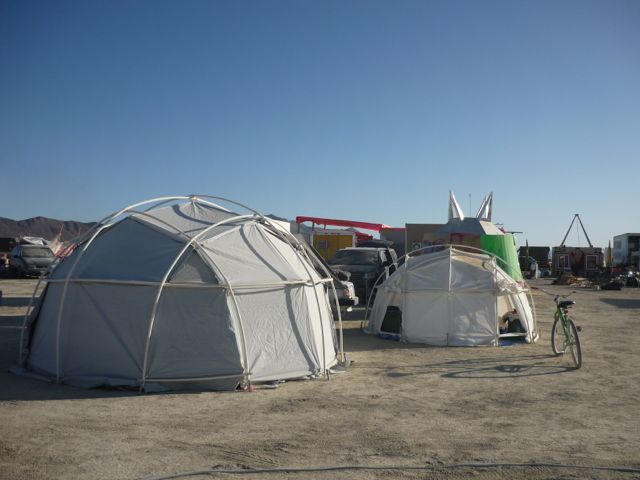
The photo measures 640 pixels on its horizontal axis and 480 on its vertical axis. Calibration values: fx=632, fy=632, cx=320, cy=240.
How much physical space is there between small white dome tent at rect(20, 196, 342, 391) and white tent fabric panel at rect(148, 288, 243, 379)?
1 cm

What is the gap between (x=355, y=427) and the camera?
7.17m

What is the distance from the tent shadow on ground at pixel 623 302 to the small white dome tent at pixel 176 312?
18.4m

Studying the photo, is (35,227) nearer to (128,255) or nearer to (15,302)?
(15,302)

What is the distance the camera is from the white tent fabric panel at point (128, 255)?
9.38 metres

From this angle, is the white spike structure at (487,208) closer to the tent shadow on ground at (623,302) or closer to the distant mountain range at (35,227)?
the tent shadow on ground at (623,302)

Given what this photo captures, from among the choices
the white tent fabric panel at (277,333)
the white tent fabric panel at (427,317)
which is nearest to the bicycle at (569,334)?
the white tent fabric panel at (427,317)

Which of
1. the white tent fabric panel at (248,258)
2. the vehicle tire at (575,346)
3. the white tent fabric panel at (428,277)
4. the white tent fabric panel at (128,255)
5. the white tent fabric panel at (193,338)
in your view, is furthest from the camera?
the white tent fabric panel at (428,277)

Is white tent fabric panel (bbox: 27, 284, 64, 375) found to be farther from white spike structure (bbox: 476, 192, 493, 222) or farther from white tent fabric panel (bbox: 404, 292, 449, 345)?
white spike structure (bbox: 476, 192, 493, 222)

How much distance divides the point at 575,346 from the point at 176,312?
7122 mm

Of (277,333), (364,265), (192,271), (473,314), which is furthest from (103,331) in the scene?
(364,265)

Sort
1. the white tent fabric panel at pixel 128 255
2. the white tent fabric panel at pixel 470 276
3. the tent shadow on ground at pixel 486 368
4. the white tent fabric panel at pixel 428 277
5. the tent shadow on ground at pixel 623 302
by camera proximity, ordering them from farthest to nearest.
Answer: the tent shadow on ground at pixel 623 302 < the white tent fabric panel at pixel 428 277 < the white tent fabric panel at pixel 470 276 < the tent shadow on ground at pixel 486 368 < the white tent fabric panel at pixel 128 255

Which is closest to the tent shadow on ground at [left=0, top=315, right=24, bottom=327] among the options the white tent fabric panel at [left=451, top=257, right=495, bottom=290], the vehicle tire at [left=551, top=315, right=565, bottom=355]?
the white tent fabric panel at [left=451, top=257, right=495, bottom=290]

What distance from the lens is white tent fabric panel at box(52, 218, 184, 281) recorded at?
30.8 ft

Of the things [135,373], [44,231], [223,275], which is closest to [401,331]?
[223,275]
